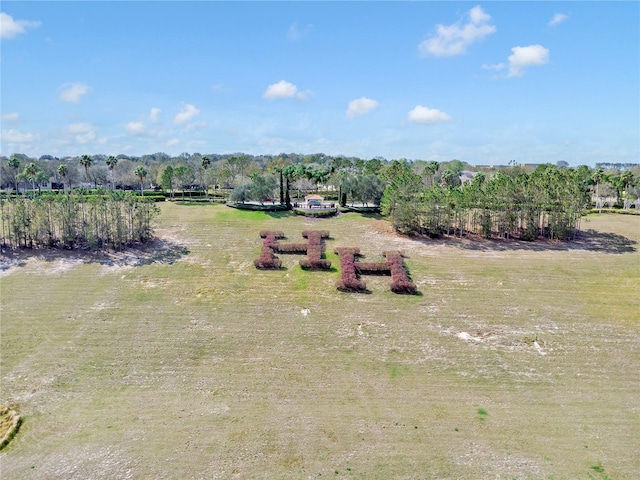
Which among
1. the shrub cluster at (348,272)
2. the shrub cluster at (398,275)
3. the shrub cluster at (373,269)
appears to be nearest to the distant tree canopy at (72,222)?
the shrub cluster at (348,272)

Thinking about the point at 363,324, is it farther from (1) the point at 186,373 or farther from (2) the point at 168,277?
(2) the point at 168,277

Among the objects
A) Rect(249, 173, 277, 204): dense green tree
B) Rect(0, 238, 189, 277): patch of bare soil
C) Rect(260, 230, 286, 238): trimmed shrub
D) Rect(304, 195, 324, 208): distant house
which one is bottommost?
Rect(0, 238, 189, 277): patch of bare soil

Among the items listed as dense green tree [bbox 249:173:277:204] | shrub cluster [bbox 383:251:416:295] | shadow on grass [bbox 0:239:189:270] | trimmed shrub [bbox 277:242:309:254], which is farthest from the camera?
dense green tree [bbox 249:173:277:204]

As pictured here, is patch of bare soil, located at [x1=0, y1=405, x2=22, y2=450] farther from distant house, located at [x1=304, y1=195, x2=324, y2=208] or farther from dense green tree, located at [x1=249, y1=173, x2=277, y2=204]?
distant house, located at [x1=304, y1=195, x2=324, y2=208]

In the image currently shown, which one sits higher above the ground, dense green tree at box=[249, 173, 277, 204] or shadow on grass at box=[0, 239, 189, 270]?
dense green tree at box=[249, 173, 277, 204]

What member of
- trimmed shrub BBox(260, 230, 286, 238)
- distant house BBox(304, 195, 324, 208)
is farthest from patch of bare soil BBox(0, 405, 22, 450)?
distant house BBox(304, 195, 324, 208)

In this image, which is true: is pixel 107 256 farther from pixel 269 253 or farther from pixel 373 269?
pixel 373 269

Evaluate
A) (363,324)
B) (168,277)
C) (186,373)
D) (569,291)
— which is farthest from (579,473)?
(168,277)

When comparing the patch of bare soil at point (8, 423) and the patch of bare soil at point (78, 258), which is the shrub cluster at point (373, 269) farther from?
the patch of bare soil at point (8, 423)
